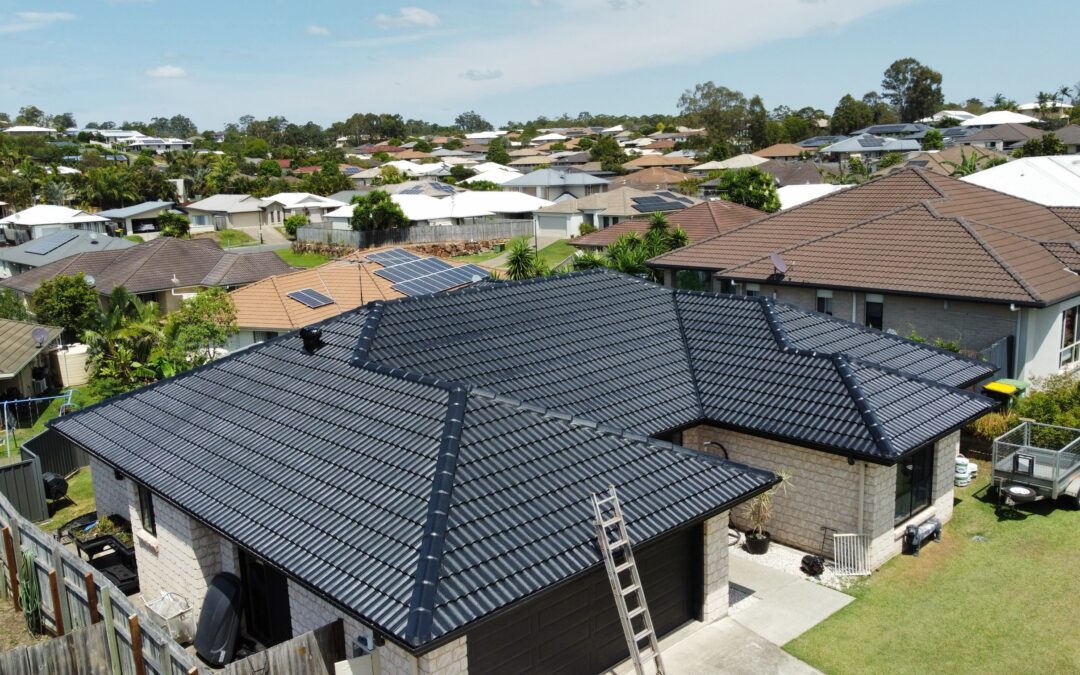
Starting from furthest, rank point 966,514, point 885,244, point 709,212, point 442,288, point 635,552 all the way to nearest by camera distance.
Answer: point 709,212 → point 442,288 → point 885,244 → point 966,514 → point 635,552

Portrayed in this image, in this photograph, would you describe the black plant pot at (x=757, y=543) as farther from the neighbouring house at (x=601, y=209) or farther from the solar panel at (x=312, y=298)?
the neighbouring house at (x=601, y=209)

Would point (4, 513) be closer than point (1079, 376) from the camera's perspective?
Yes

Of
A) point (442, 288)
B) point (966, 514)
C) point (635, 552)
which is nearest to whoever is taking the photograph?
point (635, 552)

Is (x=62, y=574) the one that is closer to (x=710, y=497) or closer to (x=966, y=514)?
(x=710, y=497)

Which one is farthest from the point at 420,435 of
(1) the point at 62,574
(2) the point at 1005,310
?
(2) the point at 1005,310

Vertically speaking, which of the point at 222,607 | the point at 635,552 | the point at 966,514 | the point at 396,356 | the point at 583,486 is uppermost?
the point at 396,356

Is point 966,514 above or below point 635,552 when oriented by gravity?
below

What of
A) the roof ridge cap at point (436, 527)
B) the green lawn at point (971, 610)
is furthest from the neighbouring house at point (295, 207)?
the green lawn at point (971, 610)

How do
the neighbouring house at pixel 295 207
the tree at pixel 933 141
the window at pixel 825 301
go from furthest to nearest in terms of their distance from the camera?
1. the tree at pixel 933 141
2. the neighbouring house at pixel 295 207
3. the window at pixel 825 301
